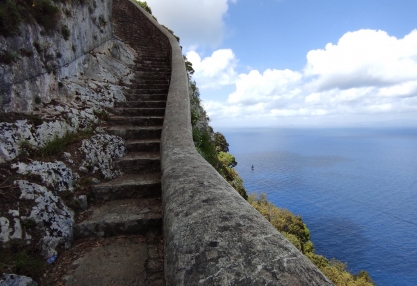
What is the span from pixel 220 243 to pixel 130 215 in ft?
6.98

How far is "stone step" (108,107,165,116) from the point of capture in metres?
5.83

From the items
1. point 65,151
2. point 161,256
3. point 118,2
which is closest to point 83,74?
point 65,151

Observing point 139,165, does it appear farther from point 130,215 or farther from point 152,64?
point 152,64

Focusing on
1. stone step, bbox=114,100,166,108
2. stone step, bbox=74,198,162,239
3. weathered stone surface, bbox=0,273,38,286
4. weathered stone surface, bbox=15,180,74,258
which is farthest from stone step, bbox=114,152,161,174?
stone step, bbox=114,100,166,108

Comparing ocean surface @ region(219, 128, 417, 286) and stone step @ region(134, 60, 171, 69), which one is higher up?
stone step @ region(134, 60, 171, 69)

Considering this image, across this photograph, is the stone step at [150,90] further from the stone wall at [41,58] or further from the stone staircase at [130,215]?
the stone wall at [41,58]

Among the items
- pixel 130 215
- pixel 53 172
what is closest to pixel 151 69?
pixel 53 172

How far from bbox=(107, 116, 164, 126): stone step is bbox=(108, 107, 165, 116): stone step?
0.37 m

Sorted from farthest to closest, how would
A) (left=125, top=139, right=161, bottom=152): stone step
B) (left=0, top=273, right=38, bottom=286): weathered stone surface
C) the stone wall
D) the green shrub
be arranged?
(left=125, top=139, right=161, bottom=152): stone step, the stone wall, the green shrub, (left=0, top=273, right=38, bottom=286): weathered stone surface

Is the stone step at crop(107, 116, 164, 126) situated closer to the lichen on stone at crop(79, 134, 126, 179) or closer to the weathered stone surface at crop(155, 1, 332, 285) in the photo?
the lichen on stone at crop(79, 134, 126, 179)

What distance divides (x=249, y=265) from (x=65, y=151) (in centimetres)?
355

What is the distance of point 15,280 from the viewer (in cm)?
204

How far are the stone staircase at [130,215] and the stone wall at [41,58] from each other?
53.3 inches

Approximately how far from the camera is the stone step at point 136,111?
5.83m
